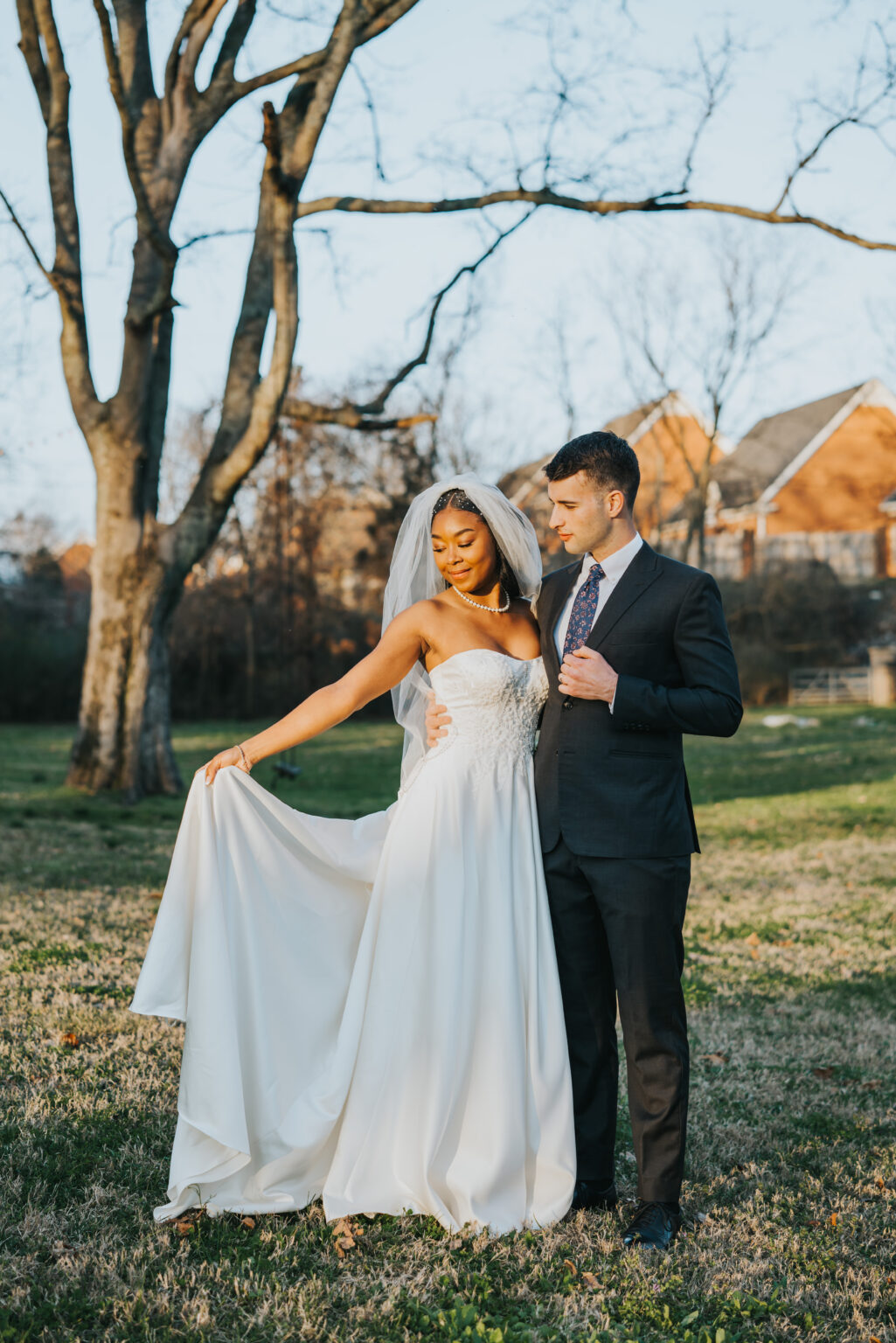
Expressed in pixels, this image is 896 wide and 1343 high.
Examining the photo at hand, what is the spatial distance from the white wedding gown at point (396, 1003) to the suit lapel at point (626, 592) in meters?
0.37

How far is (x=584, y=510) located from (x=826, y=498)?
36799 millimetres

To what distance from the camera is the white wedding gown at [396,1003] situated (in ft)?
11.6

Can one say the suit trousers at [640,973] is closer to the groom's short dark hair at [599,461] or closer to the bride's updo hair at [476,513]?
the bride's updo hair at [476,513]

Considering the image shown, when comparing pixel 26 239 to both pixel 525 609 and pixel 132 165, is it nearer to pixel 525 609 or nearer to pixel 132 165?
pixel 132 165

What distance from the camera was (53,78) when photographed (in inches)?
492

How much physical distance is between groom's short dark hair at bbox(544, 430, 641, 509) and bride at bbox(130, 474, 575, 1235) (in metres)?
0.37

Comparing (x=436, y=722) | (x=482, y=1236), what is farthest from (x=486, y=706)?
(x=482, y=1236)

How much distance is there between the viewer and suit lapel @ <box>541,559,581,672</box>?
12.2 feet

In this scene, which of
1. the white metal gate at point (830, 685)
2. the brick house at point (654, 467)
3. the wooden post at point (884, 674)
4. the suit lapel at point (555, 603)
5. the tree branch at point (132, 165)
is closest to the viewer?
the suit lapel at point (555, 603)

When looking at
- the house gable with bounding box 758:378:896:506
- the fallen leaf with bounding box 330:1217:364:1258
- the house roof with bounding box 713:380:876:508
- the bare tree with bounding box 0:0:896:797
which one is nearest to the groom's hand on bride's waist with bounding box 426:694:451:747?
the fallen leaf with bounding box 330:1217:364:1258

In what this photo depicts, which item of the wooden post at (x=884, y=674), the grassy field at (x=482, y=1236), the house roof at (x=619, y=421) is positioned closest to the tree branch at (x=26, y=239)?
the grassy field at (x=482, y=1236)

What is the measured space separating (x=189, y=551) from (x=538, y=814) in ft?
32.0

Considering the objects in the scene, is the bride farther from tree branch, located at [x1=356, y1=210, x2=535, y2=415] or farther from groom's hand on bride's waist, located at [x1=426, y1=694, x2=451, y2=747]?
tree branch, located at [x1=356, y1=210, x2=535, y2=415]

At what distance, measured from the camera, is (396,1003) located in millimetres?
3619
